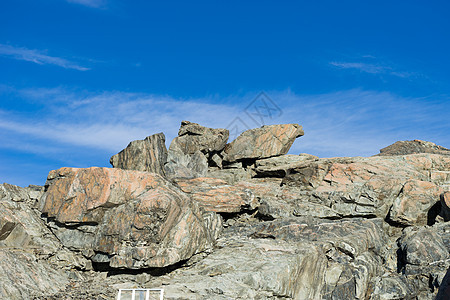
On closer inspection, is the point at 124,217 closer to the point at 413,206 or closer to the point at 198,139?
the point at 413,206

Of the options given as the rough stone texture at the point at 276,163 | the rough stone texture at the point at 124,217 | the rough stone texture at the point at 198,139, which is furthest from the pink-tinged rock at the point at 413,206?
the rough stone texture at the point at 198,139

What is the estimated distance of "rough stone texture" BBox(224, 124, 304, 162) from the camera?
4453 cm

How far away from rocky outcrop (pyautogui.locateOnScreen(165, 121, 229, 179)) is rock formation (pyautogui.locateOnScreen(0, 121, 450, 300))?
10.7 m

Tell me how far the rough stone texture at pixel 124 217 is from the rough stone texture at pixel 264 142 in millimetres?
20457

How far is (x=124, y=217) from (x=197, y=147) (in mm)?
22351

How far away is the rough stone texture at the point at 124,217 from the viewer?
70.2 ft

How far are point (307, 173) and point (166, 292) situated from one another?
21198mm

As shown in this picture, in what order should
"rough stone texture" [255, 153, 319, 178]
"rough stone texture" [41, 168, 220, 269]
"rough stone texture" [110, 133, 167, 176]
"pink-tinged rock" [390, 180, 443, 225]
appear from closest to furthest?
1. "rough stone texture" [41, 168, 220, 269]
2. "pink-tinged rock" [390, 180, 443, 225]
3. "rough stone texture" [110, 133, 167, 176]
4. "rough stone texture" [255, 153, 319, 178]

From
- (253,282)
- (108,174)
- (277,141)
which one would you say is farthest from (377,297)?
(277,141)

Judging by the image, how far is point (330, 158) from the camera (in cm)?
3853

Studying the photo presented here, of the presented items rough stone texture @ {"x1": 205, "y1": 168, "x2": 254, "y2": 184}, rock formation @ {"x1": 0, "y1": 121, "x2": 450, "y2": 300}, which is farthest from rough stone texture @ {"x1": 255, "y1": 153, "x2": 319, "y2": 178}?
rock formation @ {"x1": 0, "y1": 121, "x2": 450, "y2": 300}

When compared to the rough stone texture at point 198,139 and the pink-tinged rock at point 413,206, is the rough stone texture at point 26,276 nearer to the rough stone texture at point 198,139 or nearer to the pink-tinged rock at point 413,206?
the rough stone texture at point 198,139

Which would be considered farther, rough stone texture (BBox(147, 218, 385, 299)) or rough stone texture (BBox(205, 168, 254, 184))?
rough stone texture (BBox(205, 168, 254, 184))

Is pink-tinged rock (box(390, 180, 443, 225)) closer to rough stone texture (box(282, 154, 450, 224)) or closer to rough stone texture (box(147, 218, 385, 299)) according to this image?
rough stone texture (box(282, 154, 450, 224))
